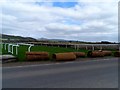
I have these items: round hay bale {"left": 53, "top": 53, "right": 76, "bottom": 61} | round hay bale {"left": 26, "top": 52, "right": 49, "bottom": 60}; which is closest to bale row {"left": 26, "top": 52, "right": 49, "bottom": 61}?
round hay bale {"left": 26, "top": 52, "right": 49, "bottom": 60}

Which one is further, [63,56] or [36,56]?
[63,56]

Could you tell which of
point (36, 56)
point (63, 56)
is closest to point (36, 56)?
point (36, 56)

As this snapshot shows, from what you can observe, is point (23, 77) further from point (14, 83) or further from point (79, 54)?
point (79, 54)

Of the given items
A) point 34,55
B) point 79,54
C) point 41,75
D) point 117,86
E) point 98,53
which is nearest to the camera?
point 117,86

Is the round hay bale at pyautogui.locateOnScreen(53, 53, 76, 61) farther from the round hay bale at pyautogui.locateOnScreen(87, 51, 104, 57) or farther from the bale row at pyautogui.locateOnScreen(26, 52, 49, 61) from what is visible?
the round hay bale at pyautogui.locateOnScreen(87, 51, 104, 57)

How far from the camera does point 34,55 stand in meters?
18.2

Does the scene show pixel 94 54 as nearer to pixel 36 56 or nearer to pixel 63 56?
pixel 63 56

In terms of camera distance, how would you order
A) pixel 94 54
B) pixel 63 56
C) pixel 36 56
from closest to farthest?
1. pixel 36 56
2. pixel 63 56
3. pixel 94 54

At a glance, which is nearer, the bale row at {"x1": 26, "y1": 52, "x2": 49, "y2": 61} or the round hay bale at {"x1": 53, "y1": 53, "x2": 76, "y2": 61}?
the bale row at {"x1": 26, "y1": 52, "x2": 49, "y2": 61}

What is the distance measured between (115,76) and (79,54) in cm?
1008


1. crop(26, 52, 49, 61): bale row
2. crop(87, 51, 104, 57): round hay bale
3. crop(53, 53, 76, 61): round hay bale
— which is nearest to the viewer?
crop(26, 52, 49, 61): bale row

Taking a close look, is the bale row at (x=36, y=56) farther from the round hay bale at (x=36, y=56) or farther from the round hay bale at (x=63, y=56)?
the round hay bale at (x=63, y=56)

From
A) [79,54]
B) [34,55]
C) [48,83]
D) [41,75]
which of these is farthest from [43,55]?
[48,83]

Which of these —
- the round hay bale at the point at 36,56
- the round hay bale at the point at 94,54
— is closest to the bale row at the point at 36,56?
the round hay bale at the point at 36,56
